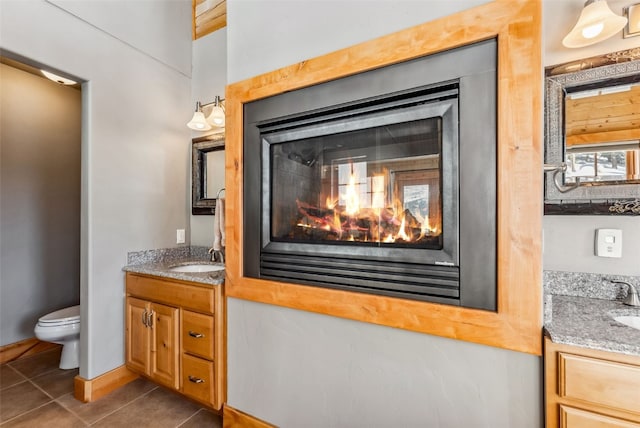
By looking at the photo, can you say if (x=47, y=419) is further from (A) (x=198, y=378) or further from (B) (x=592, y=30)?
(B) (x=592, y=30)

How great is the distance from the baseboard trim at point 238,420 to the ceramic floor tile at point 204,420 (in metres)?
0.13

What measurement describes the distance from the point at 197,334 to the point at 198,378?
0.84 feet

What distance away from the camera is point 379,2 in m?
1.26

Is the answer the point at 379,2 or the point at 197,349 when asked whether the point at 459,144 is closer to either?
the point at 379,2

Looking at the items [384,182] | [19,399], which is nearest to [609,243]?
[384,182]

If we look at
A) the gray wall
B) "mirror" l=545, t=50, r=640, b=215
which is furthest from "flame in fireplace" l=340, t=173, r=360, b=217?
the gray wall

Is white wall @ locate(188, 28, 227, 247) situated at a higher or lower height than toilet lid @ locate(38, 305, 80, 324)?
higher

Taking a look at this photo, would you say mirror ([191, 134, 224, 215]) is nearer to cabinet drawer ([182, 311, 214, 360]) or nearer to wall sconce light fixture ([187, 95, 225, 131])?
wall sconce light fixture ([187, 95, 225, 131])

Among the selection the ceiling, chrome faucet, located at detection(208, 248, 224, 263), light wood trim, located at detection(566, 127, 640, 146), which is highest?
the ceiling

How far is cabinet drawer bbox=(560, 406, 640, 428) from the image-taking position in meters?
0.85

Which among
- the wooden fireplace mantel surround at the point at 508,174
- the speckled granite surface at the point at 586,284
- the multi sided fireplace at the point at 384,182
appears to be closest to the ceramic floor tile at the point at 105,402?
the multi sided fireplace at the point at 384,182

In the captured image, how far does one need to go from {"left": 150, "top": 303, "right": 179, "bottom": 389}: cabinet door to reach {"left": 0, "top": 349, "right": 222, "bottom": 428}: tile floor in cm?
18

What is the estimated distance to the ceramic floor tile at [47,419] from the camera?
5.64 ft

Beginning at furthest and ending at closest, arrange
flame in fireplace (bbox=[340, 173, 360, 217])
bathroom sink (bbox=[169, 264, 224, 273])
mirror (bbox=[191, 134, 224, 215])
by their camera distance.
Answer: mirror (bbox=[191, 134, 224, 215]), bathroom sink (bbox=[169, 264, 224, 273]), flame in fireplace (bbox=[340, 173, 360, 217])
